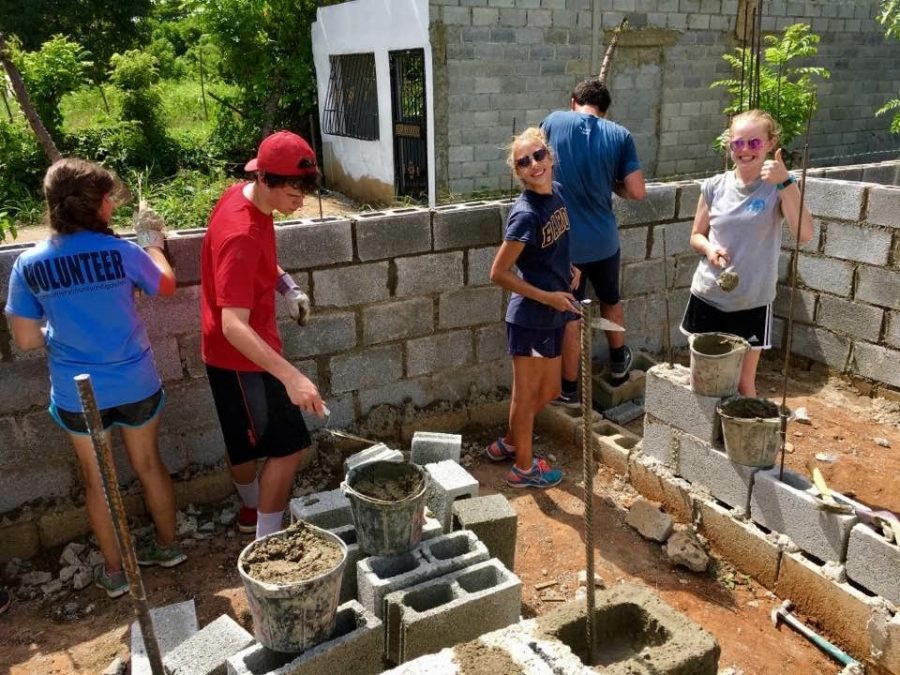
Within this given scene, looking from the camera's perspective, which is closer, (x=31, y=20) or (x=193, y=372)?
(x=193, y=372)

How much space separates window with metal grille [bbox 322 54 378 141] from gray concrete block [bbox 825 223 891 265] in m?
8.23

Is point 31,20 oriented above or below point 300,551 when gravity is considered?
above

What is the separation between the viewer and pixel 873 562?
9.78ft

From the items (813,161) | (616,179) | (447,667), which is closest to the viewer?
(447,667)

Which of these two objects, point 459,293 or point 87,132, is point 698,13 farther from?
point 87,132

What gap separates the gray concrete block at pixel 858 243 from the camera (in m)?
4.97

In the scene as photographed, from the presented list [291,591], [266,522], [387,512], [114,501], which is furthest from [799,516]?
[114,501]

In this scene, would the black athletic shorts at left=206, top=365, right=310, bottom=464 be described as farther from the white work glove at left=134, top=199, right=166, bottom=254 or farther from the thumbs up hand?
the thumbs up hand

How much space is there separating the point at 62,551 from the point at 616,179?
3.66m

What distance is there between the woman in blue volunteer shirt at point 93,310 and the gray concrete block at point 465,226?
1.63 metres

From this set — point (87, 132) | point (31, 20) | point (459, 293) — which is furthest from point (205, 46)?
point (459, 293)

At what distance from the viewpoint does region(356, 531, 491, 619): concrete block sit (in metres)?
2.67

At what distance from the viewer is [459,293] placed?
449cm

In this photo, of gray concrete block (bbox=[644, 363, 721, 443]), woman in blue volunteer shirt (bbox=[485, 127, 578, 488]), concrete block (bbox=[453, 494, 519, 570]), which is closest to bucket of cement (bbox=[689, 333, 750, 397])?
Result: gray concrete block (bbox=[644, 363, 721, 443])
